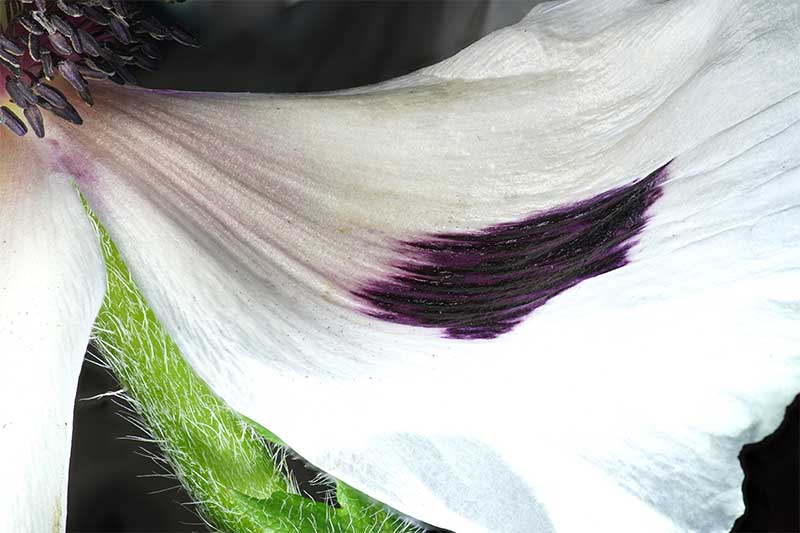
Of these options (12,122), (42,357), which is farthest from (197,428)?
(12,122)

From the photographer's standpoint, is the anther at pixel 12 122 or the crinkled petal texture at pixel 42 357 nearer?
the crinkled petal texture at pixel 42 357

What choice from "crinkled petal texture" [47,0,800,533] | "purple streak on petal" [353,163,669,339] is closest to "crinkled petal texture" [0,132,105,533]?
"crinkled petal texture" [47,0,800,533]

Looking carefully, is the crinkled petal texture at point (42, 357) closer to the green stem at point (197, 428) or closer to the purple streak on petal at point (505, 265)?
the green stem at point (197, 428)

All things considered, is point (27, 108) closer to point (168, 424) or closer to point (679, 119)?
point (168, 424)

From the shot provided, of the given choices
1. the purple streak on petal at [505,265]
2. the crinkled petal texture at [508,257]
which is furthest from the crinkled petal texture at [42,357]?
the purple streak on petal at [505,265]


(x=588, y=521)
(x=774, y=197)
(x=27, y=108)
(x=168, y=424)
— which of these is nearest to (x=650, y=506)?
(x=588, y=521)
